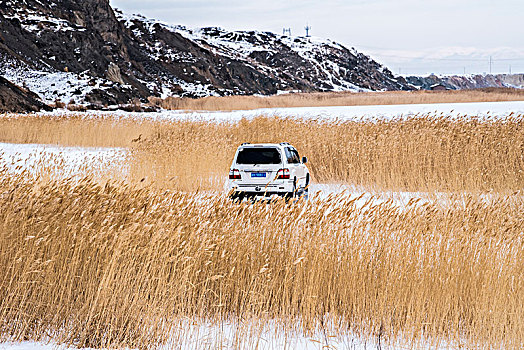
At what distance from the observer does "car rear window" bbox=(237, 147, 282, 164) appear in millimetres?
9406

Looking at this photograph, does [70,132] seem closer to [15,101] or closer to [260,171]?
[260,171]

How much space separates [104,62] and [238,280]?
57.0 m

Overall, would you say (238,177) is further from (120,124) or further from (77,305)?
(120,124)

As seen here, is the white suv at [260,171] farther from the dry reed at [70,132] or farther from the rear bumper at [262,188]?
the dry reed at [70,132]

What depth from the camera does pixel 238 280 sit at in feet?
15.6

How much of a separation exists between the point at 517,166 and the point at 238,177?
6.98 metres

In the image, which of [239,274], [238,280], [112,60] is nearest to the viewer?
[238,280]

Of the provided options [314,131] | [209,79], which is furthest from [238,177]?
[209,79]

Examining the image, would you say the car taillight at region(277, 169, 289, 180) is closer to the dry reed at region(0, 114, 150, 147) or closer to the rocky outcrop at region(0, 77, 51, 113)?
the dry reed at region(0, 114, 150, 147)

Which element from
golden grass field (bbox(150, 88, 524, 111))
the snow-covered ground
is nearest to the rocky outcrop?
the snow-covered ground

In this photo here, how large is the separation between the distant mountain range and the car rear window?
27.7 meters

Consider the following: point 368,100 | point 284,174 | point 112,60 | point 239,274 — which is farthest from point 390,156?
point 112,60

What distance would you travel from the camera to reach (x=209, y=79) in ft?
282

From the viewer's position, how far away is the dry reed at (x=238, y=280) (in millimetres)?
4156
